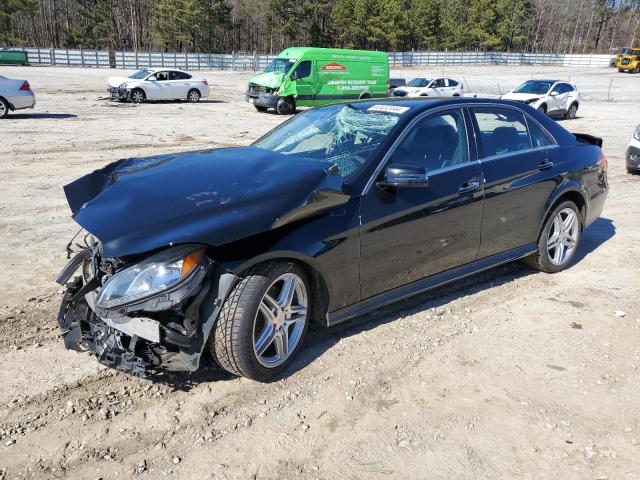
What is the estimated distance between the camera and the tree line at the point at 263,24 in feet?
237

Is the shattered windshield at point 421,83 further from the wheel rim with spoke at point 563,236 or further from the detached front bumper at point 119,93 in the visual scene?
the wheel rim with spoke at point 563,236

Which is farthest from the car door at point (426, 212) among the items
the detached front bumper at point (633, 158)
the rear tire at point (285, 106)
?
the rear tire at point (285, 106)

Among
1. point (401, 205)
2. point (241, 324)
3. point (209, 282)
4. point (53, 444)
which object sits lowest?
point (53, 444)

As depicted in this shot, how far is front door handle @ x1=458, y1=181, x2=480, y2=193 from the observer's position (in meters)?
4.15

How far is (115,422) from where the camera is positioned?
2.95m

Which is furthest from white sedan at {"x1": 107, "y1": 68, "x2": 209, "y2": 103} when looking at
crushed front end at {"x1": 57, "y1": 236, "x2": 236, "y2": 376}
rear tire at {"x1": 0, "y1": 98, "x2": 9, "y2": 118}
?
crushed front end at {"x1": 57, "y1": 236, "x2": 236, "y2": 376}

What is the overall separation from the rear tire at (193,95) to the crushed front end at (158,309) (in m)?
23.1

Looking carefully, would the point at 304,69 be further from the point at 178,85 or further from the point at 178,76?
the point at 178,76

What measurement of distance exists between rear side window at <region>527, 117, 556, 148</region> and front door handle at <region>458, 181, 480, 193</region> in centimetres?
103

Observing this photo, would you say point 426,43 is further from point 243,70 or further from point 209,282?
point 209,282

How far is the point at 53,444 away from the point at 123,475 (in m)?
0.48

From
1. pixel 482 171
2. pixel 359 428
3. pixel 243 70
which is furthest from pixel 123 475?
pixel 243 70

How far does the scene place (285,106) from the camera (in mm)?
21766

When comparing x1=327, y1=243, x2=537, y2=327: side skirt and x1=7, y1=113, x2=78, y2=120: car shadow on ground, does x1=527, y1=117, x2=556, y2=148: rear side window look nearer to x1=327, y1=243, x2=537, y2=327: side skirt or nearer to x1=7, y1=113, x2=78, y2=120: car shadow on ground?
x1=327, y1=243, x2=537, y2=327: side skirt
